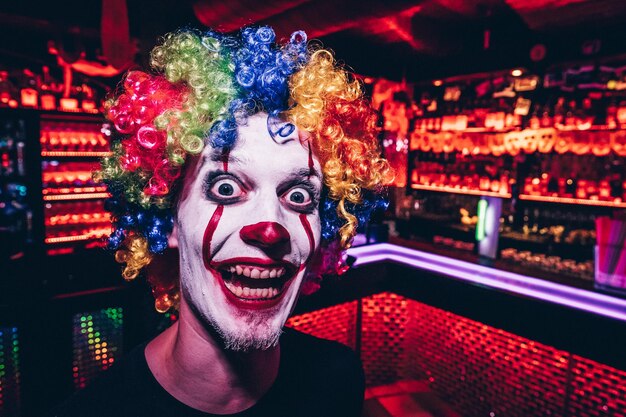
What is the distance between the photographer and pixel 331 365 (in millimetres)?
1539

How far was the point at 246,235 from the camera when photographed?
1.05 metres

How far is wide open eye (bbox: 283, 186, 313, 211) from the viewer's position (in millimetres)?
1169

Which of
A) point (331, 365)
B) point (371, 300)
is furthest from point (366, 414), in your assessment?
point (371, 300)

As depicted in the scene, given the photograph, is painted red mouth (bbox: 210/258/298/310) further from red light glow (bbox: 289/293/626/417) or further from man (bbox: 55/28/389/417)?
red light glow (bbox: 289/293/626/417)

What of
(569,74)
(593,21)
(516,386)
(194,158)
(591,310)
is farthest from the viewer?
(569,74)

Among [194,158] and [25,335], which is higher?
[194,158]

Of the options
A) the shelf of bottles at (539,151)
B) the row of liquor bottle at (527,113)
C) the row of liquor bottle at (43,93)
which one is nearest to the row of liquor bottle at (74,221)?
the row of liquor bottle at (43,93)

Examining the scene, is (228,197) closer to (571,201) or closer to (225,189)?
(225,189)

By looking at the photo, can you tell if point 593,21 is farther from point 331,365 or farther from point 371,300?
point 331,365

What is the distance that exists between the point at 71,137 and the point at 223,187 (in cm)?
446

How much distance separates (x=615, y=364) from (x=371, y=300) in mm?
1589

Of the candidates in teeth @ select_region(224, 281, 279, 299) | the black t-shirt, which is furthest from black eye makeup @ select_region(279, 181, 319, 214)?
the black t-shirt

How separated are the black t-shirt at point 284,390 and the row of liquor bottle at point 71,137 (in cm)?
387

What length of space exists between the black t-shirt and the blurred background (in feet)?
1.72
